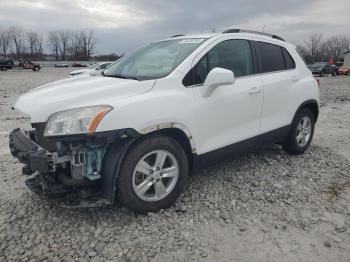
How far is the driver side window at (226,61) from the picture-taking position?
3406 mm

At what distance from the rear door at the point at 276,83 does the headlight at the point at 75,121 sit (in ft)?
7.44

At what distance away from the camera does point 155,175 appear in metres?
3.12

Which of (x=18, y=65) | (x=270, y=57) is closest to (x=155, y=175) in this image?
(x=270, y=57)

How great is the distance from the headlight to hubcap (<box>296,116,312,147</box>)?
3.29 m

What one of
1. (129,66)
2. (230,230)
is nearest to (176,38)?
(129,66)

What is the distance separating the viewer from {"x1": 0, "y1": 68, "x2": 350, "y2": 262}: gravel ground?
2.66 metres

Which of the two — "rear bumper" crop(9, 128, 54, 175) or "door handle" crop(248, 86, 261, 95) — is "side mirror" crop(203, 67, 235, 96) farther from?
"rear bumper" crop(9, 128, 54, 175)

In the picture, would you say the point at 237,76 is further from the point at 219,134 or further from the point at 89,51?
the point at 89,51

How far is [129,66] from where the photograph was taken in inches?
157

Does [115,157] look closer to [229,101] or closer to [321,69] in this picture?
[229,101]

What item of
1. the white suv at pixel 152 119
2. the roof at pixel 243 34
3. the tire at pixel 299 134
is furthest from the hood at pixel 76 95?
the tire at pixel 299 134

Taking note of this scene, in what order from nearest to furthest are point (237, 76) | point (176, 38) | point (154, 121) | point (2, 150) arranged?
point (154, 121), point (237, 76), point (176, 38), point (2, 150)

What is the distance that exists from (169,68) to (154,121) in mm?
740

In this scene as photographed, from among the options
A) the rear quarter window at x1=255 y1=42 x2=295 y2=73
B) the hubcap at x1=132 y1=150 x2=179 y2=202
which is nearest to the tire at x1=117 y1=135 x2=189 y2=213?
the hubcap at x1=132 y1=150 x2=179 y2=202
